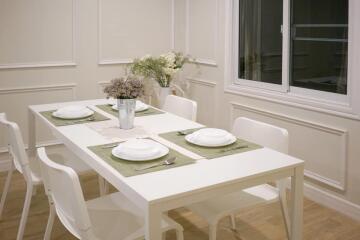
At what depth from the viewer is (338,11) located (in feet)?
10.7

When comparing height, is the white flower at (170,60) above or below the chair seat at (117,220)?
above

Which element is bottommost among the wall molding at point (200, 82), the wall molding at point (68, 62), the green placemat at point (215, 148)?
the green placemat at point (215, 148)

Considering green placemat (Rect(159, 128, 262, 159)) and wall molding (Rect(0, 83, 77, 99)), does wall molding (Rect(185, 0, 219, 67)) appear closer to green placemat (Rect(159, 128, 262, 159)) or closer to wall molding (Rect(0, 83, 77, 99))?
wall molding (Rect(0, 83, 77, 99))

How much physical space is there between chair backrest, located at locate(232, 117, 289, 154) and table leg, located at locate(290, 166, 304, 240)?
14.4 inches

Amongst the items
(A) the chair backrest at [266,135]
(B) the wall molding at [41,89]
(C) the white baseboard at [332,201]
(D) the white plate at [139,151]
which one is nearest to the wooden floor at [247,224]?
(C) the white baseboard at [332,201]

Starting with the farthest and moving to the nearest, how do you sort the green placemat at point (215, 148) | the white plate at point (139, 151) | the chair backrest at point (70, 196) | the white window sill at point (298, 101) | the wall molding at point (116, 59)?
the wall molding at point (116, 59) < the white window sill at point (298, 101) < the green placemat at point (215, 148) < the white plate at point (139, 151) < the chair backrest at point (70, 196)

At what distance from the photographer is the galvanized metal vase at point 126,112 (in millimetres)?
2544

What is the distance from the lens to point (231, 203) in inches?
90.4

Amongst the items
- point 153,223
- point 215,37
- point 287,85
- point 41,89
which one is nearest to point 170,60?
point 215,37

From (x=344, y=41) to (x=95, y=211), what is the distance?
7.21 feet

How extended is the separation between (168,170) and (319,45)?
2.11 meters

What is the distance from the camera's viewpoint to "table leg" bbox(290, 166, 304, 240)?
204 centimetres

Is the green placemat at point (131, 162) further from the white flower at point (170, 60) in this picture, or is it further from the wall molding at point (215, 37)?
the wall molding at point (215, 37)

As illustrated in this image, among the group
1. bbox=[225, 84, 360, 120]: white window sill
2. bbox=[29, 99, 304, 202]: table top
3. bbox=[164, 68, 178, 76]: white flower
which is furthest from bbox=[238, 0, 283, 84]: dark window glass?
bbox=[29, 99, 304, 202]: table top
